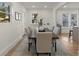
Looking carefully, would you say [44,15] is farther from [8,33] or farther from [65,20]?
[8,33]

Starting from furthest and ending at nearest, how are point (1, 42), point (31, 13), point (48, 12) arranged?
point (48, 12)
point (31, 13)
point (1, 42)

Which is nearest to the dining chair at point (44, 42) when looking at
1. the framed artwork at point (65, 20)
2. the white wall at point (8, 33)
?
the white wall at point (8, 33)

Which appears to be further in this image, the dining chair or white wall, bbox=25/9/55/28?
white wall, bbox=25/9/55/28

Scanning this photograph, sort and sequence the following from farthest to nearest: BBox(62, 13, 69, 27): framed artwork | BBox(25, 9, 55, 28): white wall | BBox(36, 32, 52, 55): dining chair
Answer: BBox(62, 13, 69, 27): framed artwork
BBox(25, 9, 55, 28): white wall
BBox(36, 32, 52, 55): dining chair

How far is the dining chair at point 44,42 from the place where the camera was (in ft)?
14.1

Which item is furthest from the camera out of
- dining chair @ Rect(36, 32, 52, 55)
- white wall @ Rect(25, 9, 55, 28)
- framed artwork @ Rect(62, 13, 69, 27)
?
framed artwork @ Rect(62, 13, 69, 27)

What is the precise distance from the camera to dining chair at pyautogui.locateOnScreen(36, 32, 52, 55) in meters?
4.30

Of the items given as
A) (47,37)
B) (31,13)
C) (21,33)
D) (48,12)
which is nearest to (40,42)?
(47,37)

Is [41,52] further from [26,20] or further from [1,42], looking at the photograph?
[26,20]

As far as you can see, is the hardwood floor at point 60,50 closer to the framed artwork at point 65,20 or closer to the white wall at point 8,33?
the white wall at point 8,33

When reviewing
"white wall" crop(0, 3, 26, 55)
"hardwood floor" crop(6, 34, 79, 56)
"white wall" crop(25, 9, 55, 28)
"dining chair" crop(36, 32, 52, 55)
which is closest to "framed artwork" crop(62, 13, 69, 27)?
"white wall" crop(25, 9, 55, 28)

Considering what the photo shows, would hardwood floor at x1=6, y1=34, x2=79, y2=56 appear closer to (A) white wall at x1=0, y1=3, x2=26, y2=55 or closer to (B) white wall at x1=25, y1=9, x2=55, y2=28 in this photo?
(A) white wall at x1=0, y1=3, x2=26, y2=55

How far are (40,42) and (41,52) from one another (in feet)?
0.91

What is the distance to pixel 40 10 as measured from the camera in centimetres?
1072
